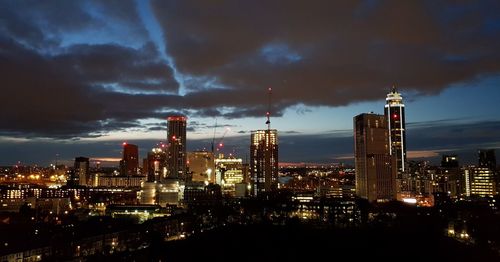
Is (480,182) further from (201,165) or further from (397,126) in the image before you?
(201,165)

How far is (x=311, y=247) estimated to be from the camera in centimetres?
2723

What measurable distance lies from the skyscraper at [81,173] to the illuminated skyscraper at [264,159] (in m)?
37.5

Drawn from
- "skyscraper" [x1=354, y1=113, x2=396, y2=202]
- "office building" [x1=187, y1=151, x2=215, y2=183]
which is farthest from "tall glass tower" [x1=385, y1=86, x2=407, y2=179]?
"office building" [x1=187, y1=151, x2=215, y2=183]

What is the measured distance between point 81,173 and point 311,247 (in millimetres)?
81567

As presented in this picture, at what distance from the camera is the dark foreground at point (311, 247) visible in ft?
81.4

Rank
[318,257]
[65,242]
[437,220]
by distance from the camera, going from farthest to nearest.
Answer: [437,220], [65,242], [318,257]

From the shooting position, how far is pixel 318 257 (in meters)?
25.2

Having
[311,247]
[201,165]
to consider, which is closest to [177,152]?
[201,165]

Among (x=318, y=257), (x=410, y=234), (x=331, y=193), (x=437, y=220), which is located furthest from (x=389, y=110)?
(x=318, y=257)

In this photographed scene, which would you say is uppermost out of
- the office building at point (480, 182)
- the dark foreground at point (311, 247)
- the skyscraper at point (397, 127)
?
the skyscraper at point (397, 127)

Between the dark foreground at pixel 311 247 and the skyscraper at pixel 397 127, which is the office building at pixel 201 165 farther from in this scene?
the dark foreground at pixel 311 247

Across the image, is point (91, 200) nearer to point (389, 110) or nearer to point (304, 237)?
point (304, 237)

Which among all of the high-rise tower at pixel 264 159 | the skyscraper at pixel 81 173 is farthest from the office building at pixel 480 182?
the skyscraper at pixel 81 173

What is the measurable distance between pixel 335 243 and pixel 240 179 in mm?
75528
